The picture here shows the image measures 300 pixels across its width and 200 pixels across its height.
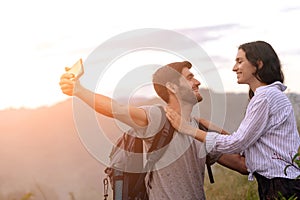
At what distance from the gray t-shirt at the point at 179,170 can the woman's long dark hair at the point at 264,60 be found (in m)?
0.80

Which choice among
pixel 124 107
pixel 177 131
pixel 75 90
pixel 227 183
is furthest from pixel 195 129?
pixel 227 183

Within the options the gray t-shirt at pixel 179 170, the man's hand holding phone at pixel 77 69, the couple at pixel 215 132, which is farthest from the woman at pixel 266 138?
the man's hand holding phone at pixel 77 69

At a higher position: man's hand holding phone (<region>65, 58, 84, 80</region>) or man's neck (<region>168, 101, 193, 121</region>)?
man's hand holding phone (<region>65, 58, 84, 80</region>)

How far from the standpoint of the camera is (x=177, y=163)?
5.90m

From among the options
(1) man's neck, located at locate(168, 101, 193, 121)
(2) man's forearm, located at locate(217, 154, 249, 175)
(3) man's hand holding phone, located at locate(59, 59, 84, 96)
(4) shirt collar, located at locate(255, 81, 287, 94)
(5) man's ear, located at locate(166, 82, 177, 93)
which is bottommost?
(2) man's forearm, located at locate(217, 154, 249, 175)

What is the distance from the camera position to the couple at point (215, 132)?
18.5 ft

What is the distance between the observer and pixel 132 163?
5.80 m

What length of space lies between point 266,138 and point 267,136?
0.02 metres

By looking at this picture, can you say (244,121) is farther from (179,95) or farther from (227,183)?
(227,183)

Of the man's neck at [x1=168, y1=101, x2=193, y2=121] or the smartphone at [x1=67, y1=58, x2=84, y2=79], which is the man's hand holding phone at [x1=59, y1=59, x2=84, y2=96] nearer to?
the smartphone at [x1=67, y1=58, x2=84, y2=79]

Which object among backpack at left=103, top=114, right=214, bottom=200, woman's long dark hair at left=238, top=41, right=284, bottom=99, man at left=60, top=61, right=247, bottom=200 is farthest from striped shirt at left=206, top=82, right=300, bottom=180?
backpack at left=103, top=114, right=214, bottom=200

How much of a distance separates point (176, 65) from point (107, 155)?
A: 1.01 meters

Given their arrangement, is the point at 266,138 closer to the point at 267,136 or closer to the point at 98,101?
the point at 267,136

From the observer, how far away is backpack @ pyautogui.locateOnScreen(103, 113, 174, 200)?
5.74 m
